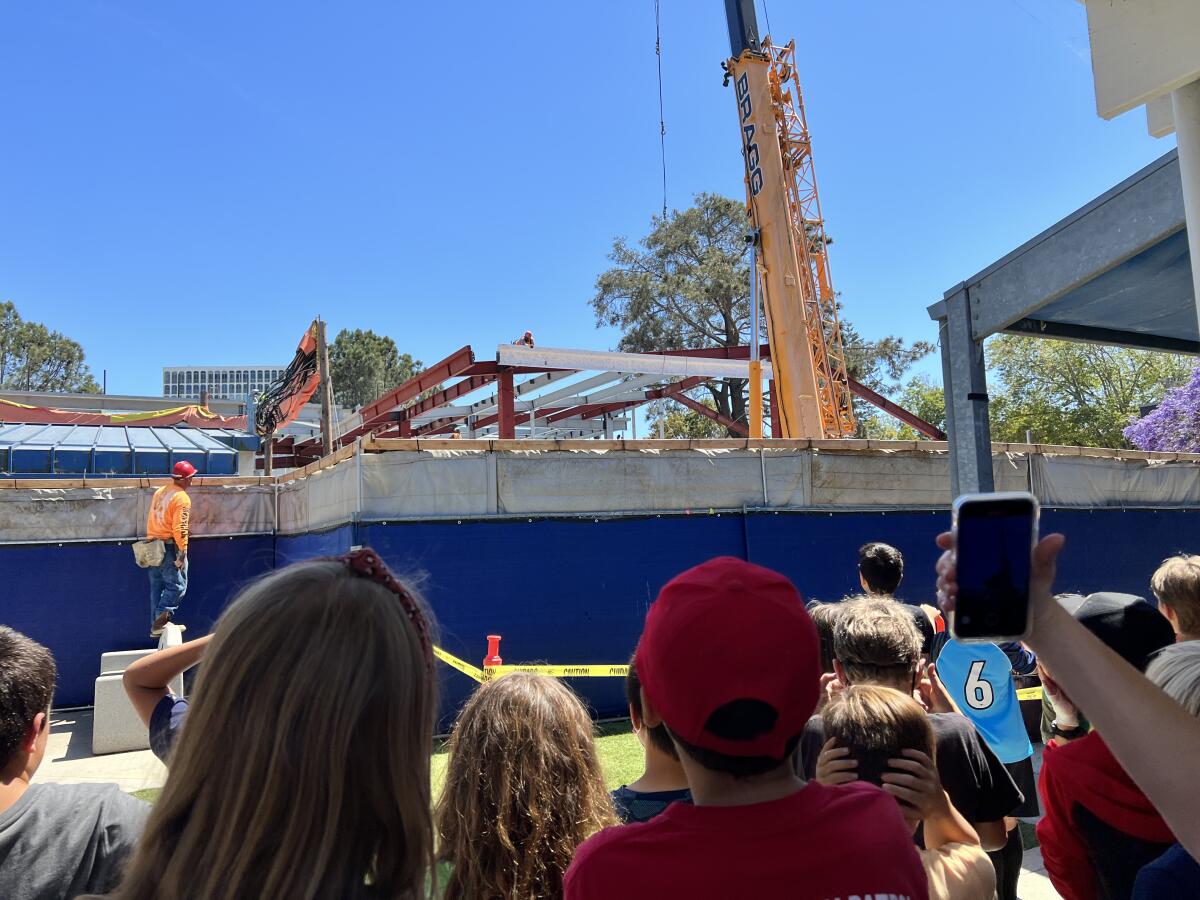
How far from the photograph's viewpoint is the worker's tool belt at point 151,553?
923 cm

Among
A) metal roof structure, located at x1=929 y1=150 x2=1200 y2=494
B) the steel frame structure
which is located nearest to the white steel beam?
the steel frame structure

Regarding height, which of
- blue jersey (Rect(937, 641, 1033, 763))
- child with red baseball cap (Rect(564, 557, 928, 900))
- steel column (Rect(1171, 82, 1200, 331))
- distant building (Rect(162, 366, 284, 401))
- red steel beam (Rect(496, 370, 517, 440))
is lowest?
blue jersey (Rect(937, 641, 1033, 763))

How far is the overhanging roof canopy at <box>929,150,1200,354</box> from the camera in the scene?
3367mm

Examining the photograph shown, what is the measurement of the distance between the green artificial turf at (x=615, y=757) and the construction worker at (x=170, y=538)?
10.9 ft

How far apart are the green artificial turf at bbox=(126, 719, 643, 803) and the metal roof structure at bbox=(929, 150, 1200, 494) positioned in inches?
130

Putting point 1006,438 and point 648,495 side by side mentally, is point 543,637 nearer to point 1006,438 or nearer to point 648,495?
Answer: point 648,495

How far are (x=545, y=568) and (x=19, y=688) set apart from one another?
6634 millimetres

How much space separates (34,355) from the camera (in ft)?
164

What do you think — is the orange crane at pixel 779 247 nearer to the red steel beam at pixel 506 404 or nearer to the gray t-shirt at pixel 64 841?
the red steel beam at pixel 506 404

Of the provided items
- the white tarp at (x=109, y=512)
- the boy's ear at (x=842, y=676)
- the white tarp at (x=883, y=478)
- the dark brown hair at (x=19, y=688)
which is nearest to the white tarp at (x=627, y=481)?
the white tarp at (x=883, y=478)

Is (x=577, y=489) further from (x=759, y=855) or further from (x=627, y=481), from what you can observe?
(x=759, y=855)

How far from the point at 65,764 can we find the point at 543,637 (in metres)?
4.41

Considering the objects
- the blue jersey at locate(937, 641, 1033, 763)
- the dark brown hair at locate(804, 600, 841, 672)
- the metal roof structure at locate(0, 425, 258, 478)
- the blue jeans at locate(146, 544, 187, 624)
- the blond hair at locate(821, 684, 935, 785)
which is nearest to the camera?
the blond hair at locate(821, 684, 935, 785)

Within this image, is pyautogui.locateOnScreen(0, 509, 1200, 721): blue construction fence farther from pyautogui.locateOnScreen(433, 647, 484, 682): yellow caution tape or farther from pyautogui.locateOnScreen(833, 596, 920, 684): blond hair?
pyautogui.locateOnScreen(833, 596, 920, 684): blond hair
